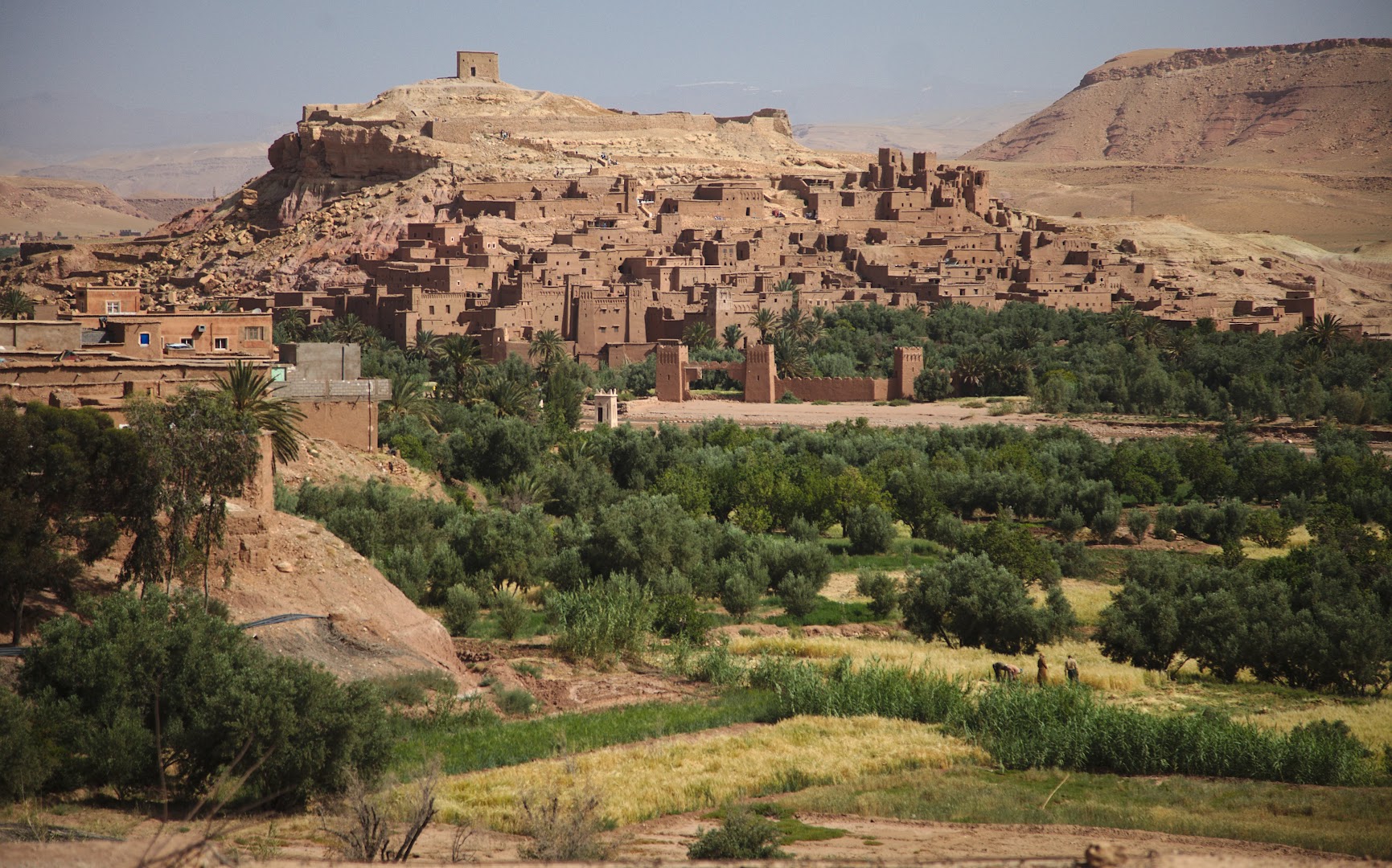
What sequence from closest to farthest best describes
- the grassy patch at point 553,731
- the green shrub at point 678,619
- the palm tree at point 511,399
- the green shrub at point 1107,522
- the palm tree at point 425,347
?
the grassy patch at point 553,731, the green shrub at point 678,619, the green shrub at point 1107,522, the palm tree at point 511,399, the palm tree at point 425,347

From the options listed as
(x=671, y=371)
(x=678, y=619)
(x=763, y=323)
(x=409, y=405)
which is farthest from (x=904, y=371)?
(x=678, y=619)

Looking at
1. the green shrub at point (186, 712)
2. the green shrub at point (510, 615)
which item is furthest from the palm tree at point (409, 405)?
the green shrub at point (186, 712)

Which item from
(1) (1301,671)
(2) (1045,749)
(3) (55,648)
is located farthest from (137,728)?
(1) (1301,671)

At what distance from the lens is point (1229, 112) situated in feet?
551

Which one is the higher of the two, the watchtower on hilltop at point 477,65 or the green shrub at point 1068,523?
the watchtower on hilltop at point 477,65

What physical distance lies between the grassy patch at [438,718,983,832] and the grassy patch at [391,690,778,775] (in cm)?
30

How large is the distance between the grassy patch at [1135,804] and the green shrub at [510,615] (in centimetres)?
713

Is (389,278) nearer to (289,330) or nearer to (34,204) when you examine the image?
(289,330)

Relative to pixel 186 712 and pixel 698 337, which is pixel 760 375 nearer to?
pixel 698 337

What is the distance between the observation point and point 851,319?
55.1 metres

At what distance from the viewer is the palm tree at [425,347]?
150ft

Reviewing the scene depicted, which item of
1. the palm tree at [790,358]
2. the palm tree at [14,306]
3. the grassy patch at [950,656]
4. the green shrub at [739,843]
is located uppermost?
the palm tree at [14,306]

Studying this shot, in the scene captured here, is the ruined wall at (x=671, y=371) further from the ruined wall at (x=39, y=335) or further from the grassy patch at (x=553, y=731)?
the grassy patch at (x=553, y=731)

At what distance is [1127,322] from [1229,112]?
12523 cm
